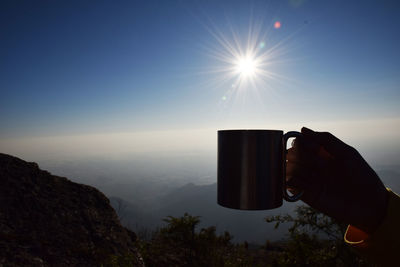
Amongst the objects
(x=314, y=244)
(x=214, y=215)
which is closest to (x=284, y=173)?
(x=314, y=244)

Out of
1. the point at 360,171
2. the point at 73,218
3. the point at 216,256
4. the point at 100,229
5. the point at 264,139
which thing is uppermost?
the point at 264,139

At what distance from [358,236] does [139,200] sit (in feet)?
579

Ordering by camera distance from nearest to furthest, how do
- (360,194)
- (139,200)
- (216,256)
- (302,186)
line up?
1. (360,194)
2. (302,186)
3. (216,256)
4. (139,200)

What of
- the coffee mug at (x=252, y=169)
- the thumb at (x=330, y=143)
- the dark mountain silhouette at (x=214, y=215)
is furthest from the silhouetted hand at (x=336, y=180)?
→ the dark mountain silhouette at (x=214, y=215)

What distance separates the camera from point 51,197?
110 inches

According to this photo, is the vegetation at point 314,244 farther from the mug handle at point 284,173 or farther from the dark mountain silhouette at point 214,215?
the dark mountain silhouette at point 214,215

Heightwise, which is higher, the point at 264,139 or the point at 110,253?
the point at 264,139

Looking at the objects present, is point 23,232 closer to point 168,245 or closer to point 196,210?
point 168,245

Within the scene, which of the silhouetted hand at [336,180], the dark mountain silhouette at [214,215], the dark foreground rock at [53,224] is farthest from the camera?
the dark mountain silhouette at [214,215]

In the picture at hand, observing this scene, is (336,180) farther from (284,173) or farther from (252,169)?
(252,169)

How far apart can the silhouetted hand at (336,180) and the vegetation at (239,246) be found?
2.41 metres

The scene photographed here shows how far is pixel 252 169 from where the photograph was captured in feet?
4.28

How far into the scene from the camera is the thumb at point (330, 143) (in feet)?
4.53

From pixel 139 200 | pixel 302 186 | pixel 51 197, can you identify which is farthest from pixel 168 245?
pixel 139 200
